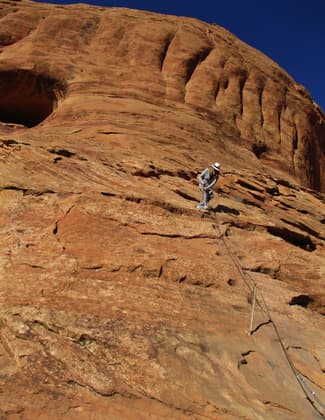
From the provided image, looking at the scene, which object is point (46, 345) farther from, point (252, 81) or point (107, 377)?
point (252, 81)

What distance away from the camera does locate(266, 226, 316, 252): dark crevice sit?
11.8 metres

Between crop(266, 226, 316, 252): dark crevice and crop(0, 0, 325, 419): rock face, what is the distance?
5 cm

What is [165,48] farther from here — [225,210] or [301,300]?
[301,300]

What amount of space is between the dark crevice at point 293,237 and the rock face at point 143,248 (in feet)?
0.15

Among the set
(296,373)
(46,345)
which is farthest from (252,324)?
(46,345)

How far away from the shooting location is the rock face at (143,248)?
6535mm

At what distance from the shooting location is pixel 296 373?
7.89 m

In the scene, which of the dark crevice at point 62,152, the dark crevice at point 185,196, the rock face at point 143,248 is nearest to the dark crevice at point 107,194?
the rock face at point 143,248

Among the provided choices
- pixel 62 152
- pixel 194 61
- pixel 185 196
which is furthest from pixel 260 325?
pixel 194 61

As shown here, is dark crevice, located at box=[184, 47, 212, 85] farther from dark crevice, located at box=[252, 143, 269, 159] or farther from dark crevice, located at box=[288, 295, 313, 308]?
dark crevice, located at box=[288, 295, 313, 308]

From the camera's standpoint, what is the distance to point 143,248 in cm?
924

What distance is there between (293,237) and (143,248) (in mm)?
5039

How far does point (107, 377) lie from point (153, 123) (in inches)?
436

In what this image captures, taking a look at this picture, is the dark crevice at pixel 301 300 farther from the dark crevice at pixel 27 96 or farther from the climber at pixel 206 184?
the dark crevice at pixel 27 96
